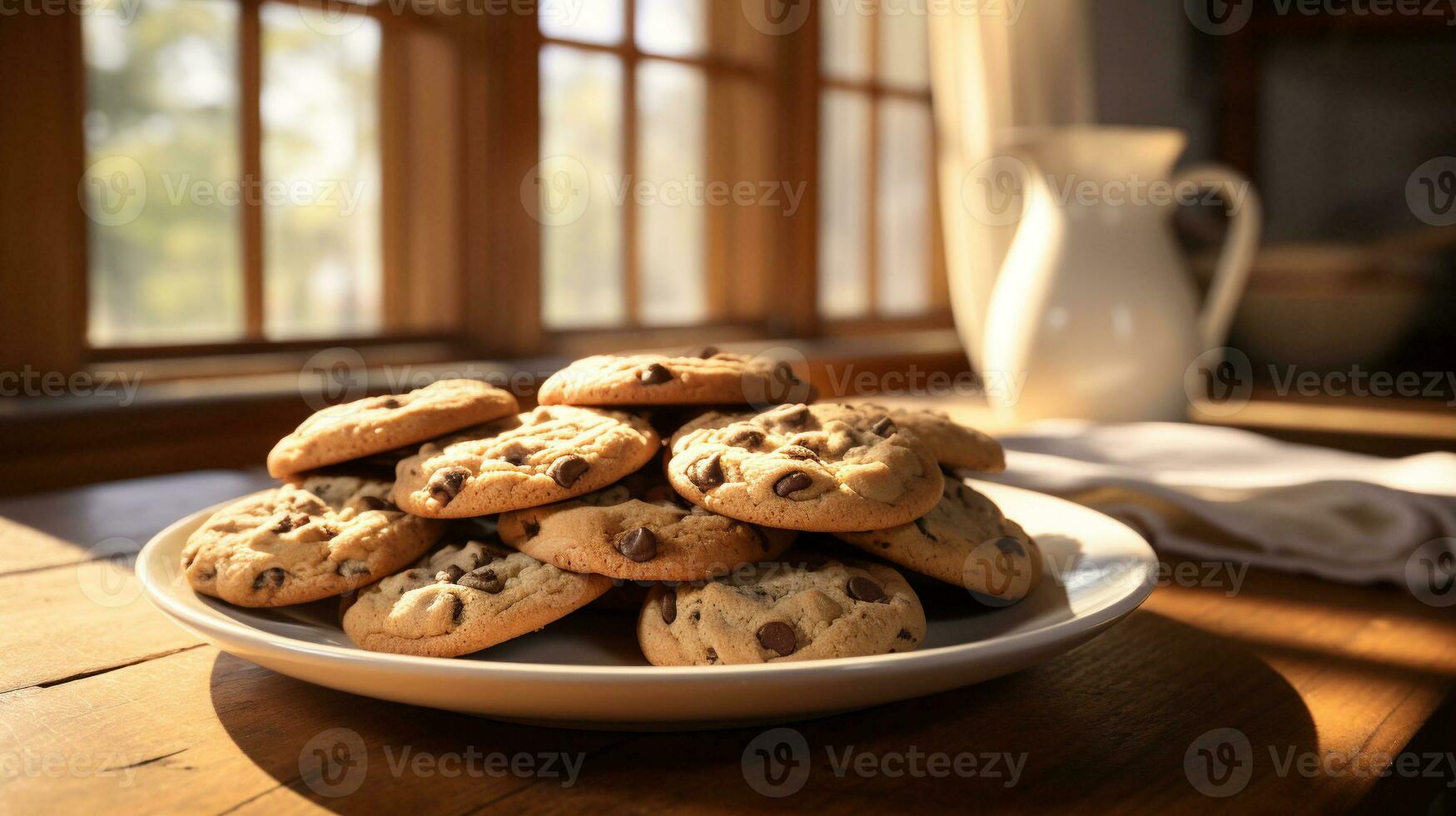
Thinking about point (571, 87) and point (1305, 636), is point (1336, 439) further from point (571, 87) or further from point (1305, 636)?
point (571, 87)

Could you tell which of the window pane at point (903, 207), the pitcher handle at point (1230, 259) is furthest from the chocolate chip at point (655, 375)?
the window pane at point (903, 207)

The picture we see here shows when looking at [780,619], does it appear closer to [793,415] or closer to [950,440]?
[793,415]

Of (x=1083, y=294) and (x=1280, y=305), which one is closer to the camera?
(x=1083, y=294)

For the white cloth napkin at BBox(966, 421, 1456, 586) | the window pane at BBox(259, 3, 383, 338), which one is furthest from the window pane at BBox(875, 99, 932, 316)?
the white cloth napkin at BBox(966, 421, 1456, 586)

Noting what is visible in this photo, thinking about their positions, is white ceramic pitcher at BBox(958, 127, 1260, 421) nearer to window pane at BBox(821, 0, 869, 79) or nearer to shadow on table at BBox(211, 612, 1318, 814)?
shadow on table at BBox(211, 612, 1318, 814)

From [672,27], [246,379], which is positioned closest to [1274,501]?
[246,379]

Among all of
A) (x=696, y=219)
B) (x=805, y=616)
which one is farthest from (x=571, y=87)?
(x=805, y=616)

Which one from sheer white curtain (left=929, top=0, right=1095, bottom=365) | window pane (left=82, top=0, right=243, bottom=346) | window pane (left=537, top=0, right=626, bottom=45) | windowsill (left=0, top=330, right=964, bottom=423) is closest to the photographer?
windowsill (left=0, top=330, right=964, bottom=423)
